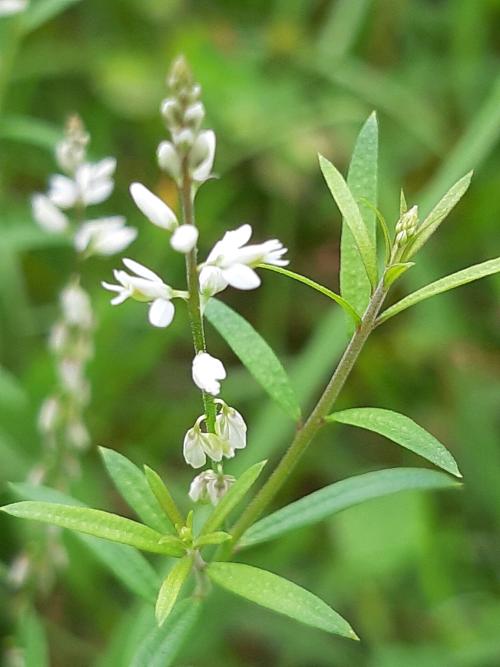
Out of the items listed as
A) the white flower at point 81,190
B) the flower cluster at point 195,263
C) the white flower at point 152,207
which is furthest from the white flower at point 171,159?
the white flower at point 81,190

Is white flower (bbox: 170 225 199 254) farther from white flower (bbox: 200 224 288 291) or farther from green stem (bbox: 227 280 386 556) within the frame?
green stem (bbox: 227 280 386 556)

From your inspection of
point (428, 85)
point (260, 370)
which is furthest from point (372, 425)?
point (428, 85)

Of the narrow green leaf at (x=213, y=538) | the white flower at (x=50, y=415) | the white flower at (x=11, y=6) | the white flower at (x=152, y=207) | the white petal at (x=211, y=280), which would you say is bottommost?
the narrow green leaf at (x=213, y=538)

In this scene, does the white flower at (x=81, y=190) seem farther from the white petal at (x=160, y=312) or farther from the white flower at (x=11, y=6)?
the white petal at (x=160, y=312)

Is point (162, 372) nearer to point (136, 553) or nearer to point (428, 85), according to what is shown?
point (428, 85)

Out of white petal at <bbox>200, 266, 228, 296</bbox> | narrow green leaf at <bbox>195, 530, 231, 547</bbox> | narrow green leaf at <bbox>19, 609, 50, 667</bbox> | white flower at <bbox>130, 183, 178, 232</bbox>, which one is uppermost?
white flower at <bbox>130, 183, 178, 232</bbox>

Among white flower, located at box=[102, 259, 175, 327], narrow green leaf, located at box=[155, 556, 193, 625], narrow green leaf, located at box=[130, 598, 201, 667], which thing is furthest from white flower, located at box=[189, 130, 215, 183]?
narrow green leaf, located at box=[130, 598, 201, 667]
